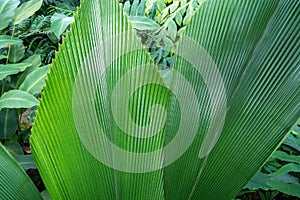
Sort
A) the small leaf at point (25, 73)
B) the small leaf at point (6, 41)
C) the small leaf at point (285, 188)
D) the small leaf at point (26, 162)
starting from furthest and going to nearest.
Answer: the small leaf at point (25, 73), the small leaf at point (6, 41), the small leaf at point (26, 162), the small leaf at point (285, 188)

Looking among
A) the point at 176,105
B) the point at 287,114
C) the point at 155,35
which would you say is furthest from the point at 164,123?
the point at 155,35

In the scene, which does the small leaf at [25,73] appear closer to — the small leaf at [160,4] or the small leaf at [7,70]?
the small leaf at [7,70]

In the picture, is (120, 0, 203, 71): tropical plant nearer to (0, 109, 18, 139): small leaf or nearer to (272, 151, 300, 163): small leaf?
(272, 151, 300, 163): small leaf

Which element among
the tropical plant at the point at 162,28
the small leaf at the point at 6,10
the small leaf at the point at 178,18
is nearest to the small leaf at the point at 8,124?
the small leaf at the point at 6,10

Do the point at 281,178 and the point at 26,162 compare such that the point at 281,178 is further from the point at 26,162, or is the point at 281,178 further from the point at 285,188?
the point at 26,162

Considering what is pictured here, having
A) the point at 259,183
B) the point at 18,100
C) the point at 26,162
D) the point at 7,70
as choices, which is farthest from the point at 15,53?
the point at 259,183

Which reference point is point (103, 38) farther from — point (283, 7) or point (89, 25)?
point (283, 7)
